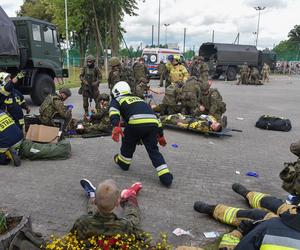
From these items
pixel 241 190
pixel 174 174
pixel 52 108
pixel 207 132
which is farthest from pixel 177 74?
pixel 241 190

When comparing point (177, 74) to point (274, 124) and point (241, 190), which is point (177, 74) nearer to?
point (274, 124)

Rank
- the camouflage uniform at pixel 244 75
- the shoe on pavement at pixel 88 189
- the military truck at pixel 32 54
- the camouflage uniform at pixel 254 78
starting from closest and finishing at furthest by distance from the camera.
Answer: the shoe on pavement at pixel 88 189, the military truck at pixel 32 54, the camouflage uniform at pixel 244 75, the camouflage uniform at pixel 254 78

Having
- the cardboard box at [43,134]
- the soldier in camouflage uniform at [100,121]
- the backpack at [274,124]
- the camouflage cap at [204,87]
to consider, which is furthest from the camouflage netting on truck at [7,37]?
the backpack at [274,124]

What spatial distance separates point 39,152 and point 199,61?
11181 mm

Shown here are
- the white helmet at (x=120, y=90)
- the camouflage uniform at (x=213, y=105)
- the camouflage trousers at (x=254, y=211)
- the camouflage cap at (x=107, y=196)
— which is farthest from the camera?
the camouflage uniform at (x=213, y=105)

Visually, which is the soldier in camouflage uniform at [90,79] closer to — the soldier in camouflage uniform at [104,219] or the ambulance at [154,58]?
the soldier in camouflage uniform at [104,219]

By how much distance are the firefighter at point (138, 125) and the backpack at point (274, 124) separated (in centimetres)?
505

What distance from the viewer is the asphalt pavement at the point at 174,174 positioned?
13.4ft

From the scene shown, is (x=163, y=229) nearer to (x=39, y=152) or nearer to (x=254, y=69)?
(x=39, y=152)

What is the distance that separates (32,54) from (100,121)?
4135mm

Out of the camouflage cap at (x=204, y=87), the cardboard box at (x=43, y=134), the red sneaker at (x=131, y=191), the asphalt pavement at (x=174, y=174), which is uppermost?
the camouflage cap at (x=204, y=87)

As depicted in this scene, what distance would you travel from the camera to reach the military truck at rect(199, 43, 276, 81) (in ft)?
83.8

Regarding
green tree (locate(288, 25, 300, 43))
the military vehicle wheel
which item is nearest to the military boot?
the military vehicle wheel

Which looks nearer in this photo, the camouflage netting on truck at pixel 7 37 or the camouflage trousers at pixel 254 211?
the camouflage trousers at pixel 254 211
